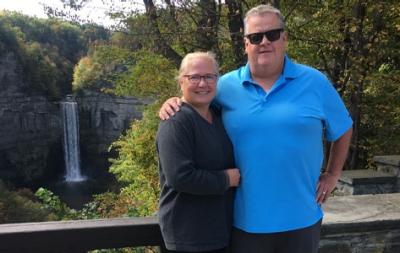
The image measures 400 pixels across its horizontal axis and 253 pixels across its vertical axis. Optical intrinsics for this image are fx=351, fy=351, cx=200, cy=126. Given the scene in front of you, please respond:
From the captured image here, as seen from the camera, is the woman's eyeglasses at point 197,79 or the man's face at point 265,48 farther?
the man's face at point 265,48

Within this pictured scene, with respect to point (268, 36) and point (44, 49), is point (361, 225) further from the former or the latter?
point (44, 49)

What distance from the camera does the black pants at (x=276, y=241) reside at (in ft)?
5.13

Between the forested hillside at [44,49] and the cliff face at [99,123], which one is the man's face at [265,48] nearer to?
the forested hillside at [44,49]

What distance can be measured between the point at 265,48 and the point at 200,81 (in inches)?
13.9

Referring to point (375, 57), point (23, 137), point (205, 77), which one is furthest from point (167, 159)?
point (23, 137)

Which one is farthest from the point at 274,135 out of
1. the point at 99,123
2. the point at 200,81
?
the point at 99,123

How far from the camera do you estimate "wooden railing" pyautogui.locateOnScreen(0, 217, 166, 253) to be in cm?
161

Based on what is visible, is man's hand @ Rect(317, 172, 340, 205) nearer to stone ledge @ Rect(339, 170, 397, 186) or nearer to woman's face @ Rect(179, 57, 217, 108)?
woman's face @ Rect(179, 57, 217, 108)

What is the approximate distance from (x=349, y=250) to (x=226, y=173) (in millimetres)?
1195

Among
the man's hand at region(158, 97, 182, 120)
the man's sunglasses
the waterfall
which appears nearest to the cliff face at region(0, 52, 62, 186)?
the waterfall

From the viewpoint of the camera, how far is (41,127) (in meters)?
38.4

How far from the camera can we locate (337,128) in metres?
1.67

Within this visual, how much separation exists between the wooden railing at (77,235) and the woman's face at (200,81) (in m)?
0.68

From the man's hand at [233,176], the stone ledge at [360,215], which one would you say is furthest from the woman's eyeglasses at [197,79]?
the stone ledge at [360,215]
